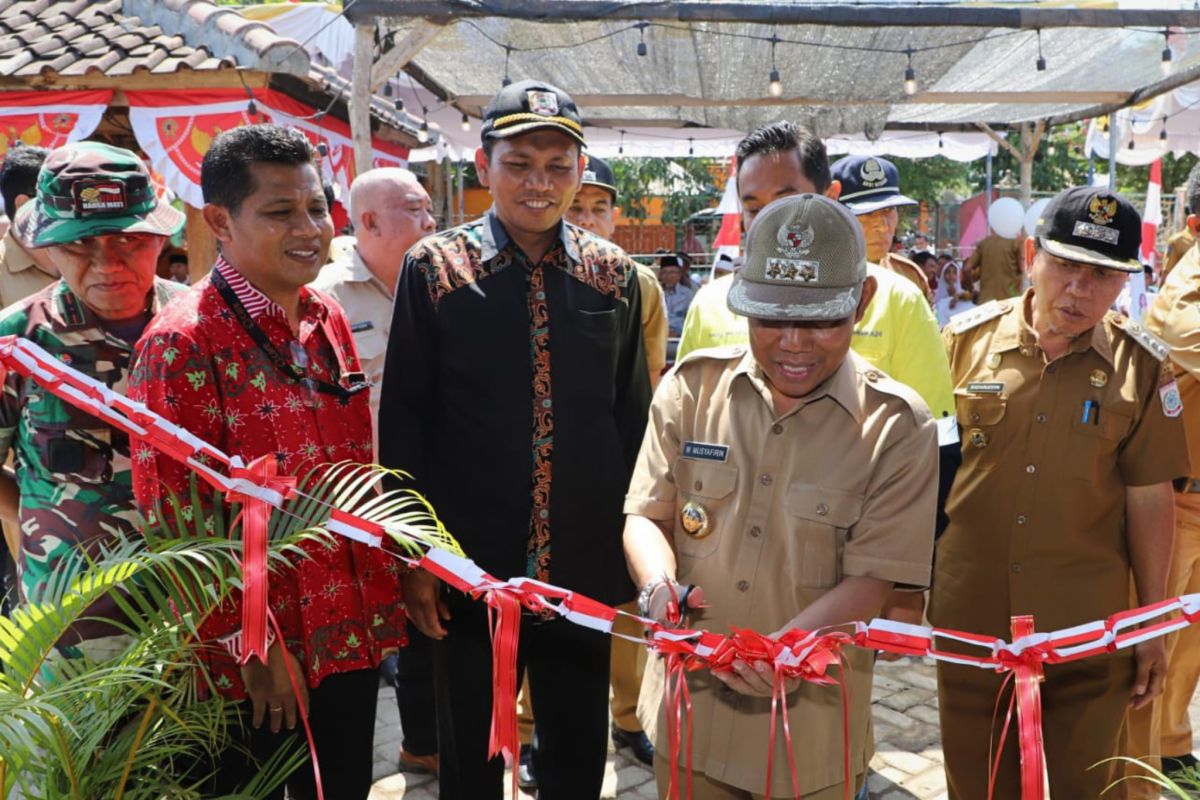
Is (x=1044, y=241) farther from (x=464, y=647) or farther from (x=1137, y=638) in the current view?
(x=464, y=647)

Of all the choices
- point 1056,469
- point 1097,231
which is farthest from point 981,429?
point 1097,231

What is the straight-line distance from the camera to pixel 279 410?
2402 mm

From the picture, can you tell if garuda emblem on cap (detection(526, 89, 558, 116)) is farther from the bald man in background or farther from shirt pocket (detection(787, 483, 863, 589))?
the bald man in background

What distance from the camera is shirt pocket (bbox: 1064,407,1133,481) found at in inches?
109

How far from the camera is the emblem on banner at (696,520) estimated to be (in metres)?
2.24

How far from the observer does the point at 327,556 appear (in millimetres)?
2477

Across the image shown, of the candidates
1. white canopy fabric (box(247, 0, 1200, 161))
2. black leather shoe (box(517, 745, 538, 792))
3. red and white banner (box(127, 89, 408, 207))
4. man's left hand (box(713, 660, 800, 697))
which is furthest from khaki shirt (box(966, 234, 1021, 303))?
man's left hand (box(713, 660, 800, 697))

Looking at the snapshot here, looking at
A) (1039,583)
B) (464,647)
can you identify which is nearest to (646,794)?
(464,647)

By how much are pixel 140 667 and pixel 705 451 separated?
133 centimetres

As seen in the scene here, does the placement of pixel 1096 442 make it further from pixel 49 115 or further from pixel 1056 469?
pixel 49 115

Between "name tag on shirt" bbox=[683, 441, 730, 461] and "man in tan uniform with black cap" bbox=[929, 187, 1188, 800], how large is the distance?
1.12 meters

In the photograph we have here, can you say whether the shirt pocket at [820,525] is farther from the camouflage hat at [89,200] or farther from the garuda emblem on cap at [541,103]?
the camouflage hat at [89,200]

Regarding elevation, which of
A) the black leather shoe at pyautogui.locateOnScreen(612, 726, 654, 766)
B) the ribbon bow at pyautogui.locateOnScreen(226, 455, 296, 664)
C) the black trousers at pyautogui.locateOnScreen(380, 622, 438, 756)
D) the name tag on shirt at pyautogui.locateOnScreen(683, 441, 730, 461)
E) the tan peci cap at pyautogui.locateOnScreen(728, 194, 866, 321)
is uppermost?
the tan peci cap at pyautogui.locateOnScreen(728, 194, 866, 321)

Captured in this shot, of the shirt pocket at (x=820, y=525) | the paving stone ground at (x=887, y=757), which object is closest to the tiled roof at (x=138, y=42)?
the paving stone ground at (x=887, y=757)
